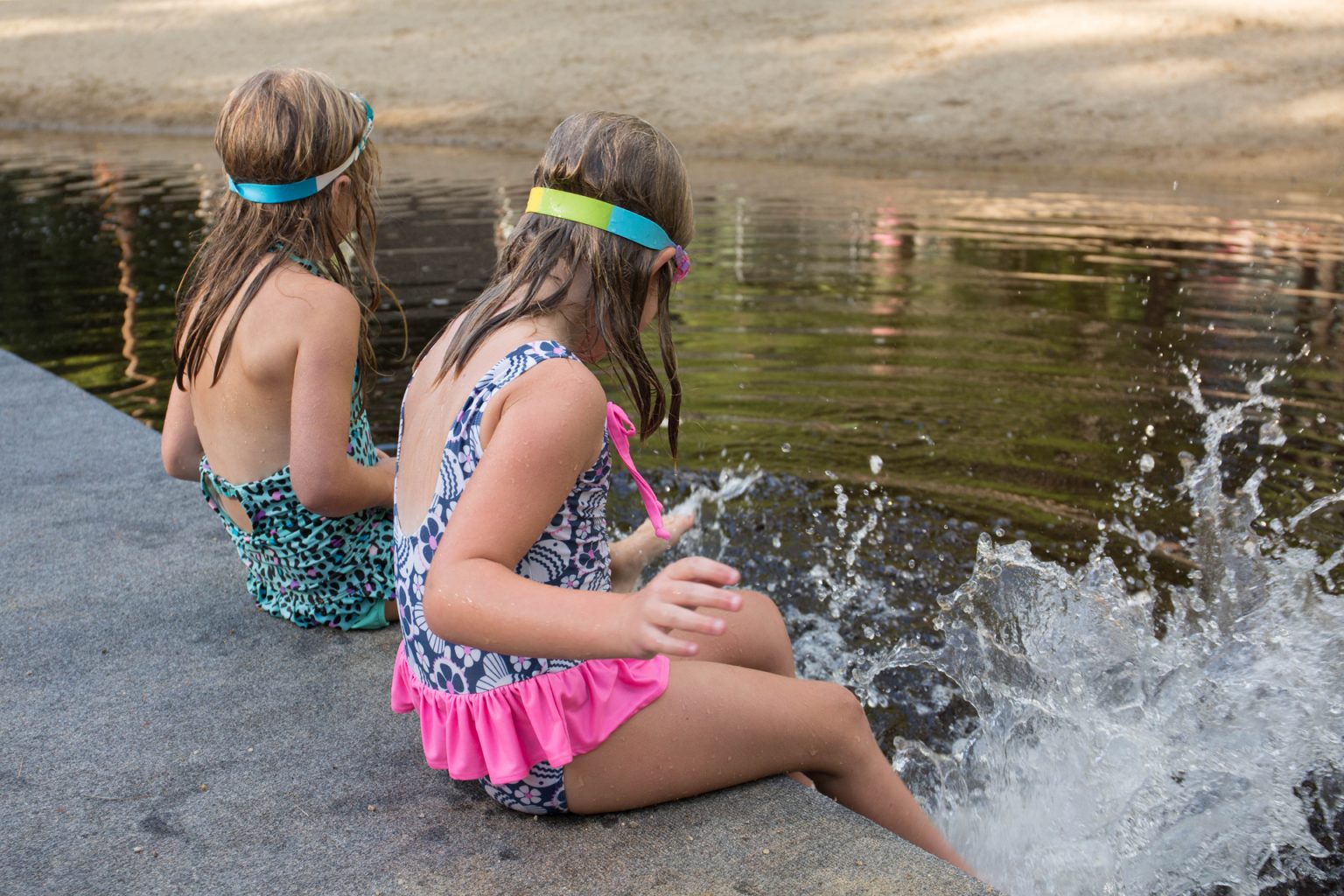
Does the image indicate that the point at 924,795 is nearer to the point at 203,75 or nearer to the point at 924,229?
the point at 924,229

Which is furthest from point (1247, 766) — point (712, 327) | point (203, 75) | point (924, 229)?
point (203, 75)

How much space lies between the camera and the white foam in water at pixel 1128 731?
2764 millimetres

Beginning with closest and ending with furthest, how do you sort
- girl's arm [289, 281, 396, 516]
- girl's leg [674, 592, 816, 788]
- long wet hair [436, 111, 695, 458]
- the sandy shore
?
long wet hair [436, 111, 695, 458] < girl's leg [674, 592, 816, 788] < girl's arm [289, 281, 396, 516] < the sandy shore

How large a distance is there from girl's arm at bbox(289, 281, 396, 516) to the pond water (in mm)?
1619

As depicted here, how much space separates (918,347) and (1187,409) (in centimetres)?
161

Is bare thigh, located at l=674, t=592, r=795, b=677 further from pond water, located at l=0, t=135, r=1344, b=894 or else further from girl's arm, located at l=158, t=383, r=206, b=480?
girl's arm, located at l=158, t=383, r=206, b=480

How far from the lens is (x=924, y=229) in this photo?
11.9 metres

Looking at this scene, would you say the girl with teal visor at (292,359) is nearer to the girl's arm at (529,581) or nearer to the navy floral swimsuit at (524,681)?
the navy floral swimsuit at (524,681)

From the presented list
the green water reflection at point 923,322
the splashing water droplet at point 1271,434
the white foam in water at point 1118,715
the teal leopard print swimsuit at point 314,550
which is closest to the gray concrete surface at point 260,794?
the teal leopard print swimsuit at point 314,550

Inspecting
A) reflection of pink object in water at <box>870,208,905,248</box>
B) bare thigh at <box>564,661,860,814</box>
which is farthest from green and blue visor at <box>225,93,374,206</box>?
reflection of pink object in water at <box>870,208,905,248</box>

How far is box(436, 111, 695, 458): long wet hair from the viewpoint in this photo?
2123 millimetres

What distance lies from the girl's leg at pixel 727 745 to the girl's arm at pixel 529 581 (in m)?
0.45

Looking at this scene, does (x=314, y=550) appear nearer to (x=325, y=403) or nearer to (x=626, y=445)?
(x=325, y=403)

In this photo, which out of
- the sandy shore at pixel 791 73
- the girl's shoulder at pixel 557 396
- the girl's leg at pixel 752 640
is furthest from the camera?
the sandy shore at pixel 791 73
